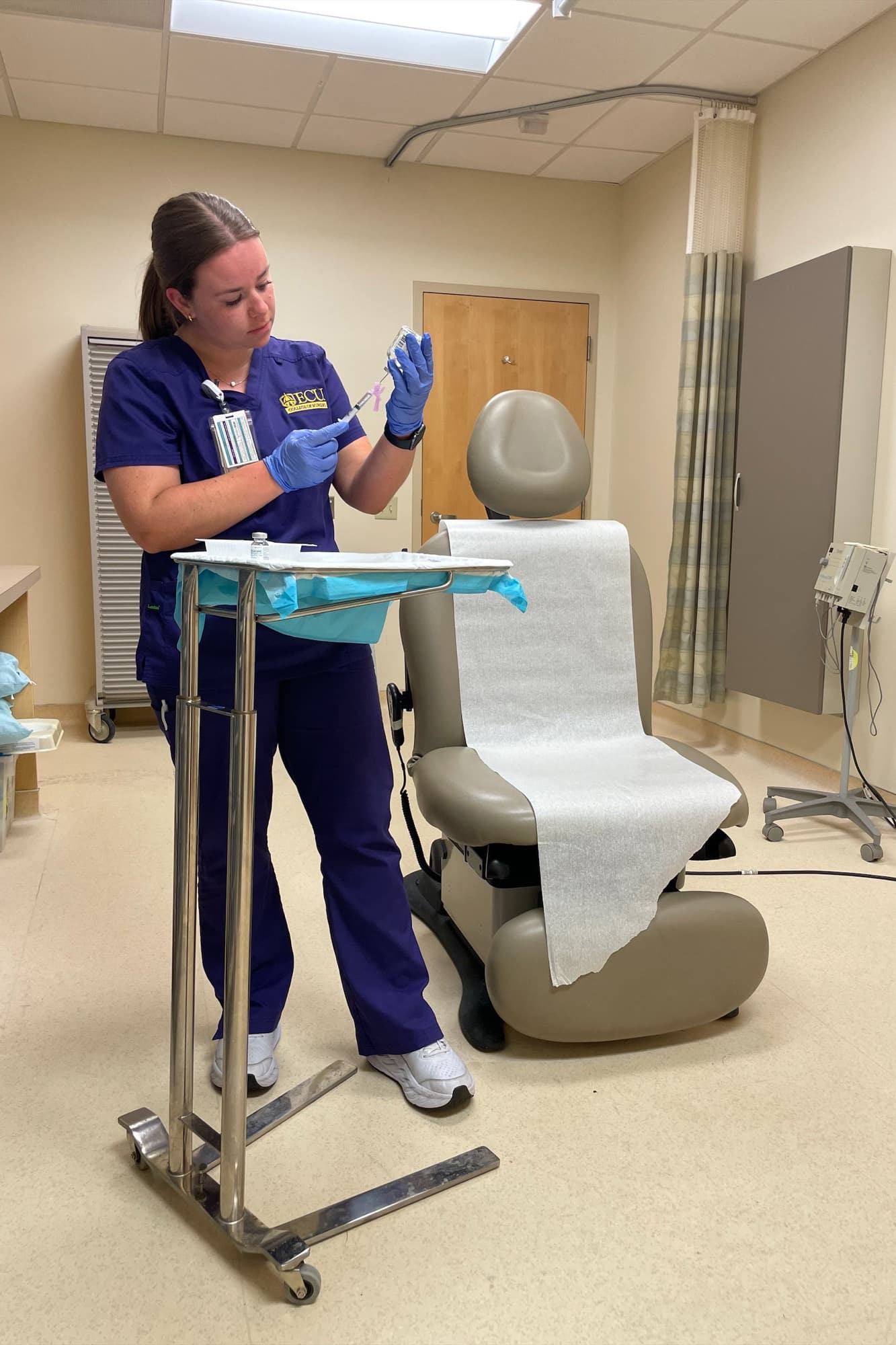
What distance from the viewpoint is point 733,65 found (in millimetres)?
3375

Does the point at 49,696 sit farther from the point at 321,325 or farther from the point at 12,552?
the point at 321,325

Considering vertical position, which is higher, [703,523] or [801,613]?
[703,523]

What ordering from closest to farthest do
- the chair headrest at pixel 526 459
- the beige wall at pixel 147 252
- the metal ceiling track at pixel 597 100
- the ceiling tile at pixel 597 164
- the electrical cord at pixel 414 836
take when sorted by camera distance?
the chair headrest at pixel 526 459 < the electrical cord at pixel 414 836 < the metal ceiling track at pixel 597 100 < the beige wall at pixel 147 252 < the ceiling tile at pixel 597 164

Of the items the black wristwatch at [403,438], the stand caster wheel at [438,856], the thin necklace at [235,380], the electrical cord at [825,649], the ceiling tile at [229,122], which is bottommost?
the stand caster wheel at [438,856]

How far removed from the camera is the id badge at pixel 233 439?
4.52 feet

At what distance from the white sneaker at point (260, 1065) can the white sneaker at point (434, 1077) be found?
20cm

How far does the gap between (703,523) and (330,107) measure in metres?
2.05

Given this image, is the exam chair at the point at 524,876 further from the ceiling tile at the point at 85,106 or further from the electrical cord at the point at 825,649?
the ceiling tile at the point at 85,106

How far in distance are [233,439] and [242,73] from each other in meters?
2.73

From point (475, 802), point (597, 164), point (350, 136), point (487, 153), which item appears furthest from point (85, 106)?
point (475, 802)

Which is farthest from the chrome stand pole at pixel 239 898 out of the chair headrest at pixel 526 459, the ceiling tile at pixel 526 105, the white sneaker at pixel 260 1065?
the ceiling tile at pixel 526 105

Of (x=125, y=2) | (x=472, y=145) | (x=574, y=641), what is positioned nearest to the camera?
(x=574, y=641)

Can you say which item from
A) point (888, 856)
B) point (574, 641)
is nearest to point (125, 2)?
point (574, 641)

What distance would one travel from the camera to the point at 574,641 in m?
2.06
